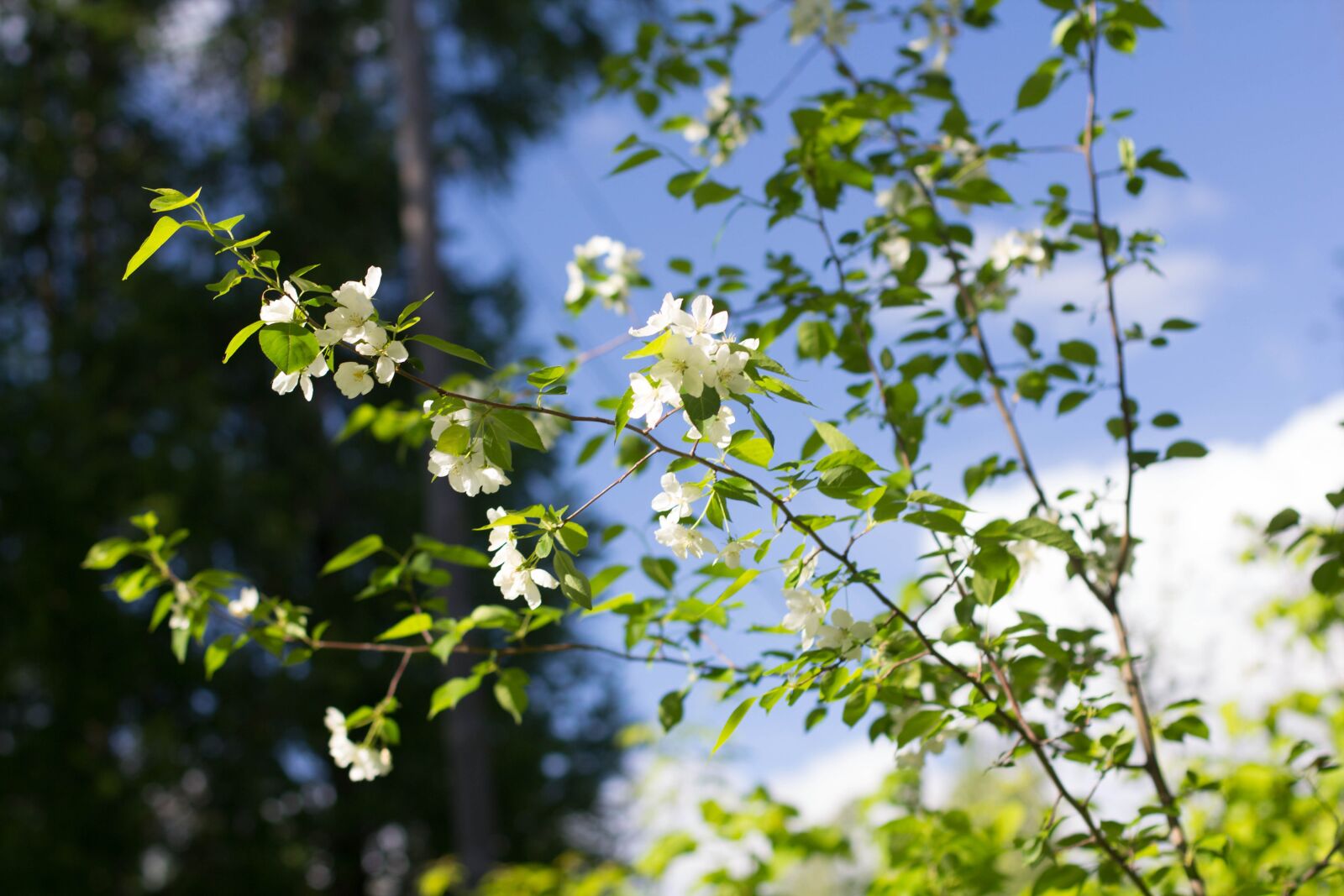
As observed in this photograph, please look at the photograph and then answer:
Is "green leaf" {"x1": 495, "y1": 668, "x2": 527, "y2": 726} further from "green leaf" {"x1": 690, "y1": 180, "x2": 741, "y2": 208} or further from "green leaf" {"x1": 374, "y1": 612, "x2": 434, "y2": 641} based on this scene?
"green leaf" {"x1": 690, "y1": 180, "x2": 741, "y2": 208}

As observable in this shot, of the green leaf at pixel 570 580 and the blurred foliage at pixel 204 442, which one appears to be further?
the blurred foliage at pixel 204 442

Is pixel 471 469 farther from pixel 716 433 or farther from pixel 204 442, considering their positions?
pixel 204 442

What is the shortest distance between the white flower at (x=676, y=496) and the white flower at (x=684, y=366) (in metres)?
0.10

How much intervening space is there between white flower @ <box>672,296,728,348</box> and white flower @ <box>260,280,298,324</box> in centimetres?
26

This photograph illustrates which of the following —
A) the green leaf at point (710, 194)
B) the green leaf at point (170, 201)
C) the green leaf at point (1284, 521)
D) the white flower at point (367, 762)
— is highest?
the green leaf at point (710, 194)

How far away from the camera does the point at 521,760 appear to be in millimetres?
6125

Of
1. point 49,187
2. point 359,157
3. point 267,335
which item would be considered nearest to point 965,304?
point 267,335

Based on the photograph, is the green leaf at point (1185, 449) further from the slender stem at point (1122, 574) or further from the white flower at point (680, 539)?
the white flower at point (680, 539)

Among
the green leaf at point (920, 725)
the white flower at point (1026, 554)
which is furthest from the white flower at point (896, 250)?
the green leaf at point (920, 725)

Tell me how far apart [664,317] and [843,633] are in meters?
0.33

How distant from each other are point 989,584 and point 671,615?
0.37 meters

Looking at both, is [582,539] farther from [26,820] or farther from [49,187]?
[49,187]

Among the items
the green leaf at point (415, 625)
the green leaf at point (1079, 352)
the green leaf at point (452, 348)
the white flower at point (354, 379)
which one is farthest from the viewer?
the green leaf at point (1079, 352)

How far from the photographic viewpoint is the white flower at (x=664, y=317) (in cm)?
72
